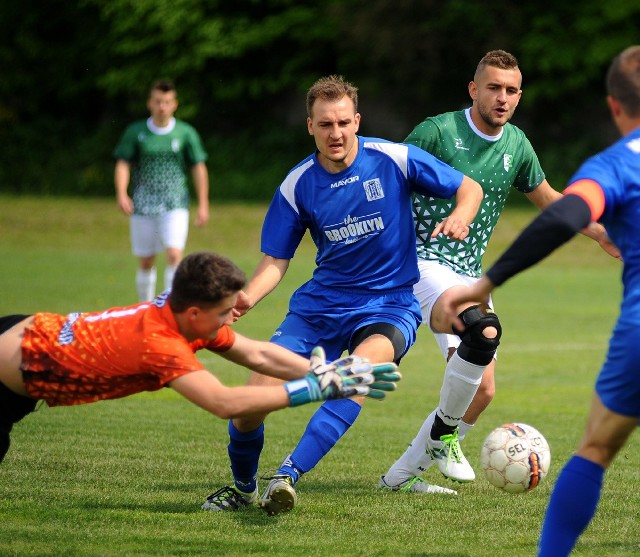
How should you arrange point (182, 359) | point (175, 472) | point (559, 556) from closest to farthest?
1. point (559, 556)
2. point (182, 359)
3. point (175, 472)

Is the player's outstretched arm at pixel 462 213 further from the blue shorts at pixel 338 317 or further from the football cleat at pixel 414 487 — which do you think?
the football cleat at pixel 414 487

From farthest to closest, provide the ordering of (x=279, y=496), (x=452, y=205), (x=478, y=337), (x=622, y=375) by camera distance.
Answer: (x=452, y=205), (x=478, y=337), (x=279, y=496), (x=622, y=375)

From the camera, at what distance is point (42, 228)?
Answer: 84.1ft

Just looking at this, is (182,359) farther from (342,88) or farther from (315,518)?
(342,88)

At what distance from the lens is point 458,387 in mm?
6395

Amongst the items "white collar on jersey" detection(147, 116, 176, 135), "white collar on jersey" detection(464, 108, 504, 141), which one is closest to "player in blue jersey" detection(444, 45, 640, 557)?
"white collar on jersey" detection(464, 108, 504, 141)

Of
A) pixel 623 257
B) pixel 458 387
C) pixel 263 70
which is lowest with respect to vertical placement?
pixel 458 387

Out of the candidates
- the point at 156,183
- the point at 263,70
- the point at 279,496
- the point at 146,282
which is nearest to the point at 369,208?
the point at 279,496

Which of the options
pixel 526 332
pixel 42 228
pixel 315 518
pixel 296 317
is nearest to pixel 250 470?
pixel 315 518

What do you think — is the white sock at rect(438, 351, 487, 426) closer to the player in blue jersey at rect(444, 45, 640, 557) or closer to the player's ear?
the player's ear

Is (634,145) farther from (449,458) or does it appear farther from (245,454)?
(449,458)

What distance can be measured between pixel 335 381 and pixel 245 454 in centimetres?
139

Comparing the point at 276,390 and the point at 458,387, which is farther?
the point at 458,387

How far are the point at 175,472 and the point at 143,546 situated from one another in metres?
1.69
